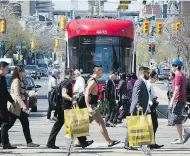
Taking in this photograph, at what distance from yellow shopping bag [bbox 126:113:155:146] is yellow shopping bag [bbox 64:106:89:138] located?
1032 millimetres

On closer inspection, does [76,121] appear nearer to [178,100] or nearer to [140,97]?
[140,97]

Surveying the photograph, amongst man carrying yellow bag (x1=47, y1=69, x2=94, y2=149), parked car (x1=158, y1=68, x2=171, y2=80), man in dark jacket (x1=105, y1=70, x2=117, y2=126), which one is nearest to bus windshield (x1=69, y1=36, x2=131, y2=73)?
man in dark jacket (x1=105, y1=70, x2=117, y2=126)

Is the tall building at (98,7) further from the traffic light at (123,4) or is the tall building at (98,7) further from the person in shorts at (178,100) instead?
the person in shorts at (178,100)

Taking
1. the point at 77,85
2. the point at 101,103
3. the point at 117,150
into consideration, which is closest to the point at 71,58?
the point at 101,103

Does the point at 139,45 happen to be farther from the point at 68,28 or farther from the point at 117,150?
the point at 117,150

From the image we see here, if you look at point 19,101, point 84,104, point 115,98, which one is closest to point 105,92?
point 115,98

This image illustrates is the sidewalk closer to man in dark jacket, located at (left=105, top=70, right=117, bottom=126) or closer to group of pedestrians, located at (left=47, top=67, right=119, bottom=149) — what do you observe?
group of pedestrians, located at (left=47, top=67, right=119, bottom=149)

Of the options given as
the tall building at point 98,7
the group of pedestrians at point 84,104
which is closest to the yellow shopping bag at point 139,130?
the group of pedestrians at point 84,104

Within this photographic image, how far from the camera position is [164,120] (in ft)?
87.4

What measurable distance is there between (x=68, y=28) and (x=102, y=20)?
1.35 metres

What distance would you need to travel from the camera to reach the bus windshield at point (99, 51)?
95.1 ft

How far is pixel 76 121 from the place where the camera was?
14.5m

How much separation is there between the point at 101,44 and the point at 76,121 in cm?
1496

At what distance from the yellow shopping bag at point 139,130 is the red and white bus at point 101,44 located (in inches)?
588
